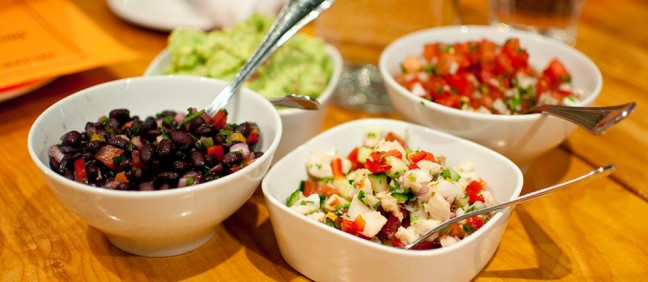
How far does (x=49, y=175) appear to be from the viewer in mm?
1128

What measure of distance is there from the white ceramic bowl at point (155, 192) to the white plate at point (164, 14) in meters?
0.75

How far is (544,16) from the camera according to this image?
7.77 ft

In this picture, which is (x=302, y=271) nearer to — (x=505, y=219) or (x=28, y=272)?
(x=505, y=219)

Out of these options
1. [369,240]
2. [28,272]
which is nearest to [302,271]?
[369,240]

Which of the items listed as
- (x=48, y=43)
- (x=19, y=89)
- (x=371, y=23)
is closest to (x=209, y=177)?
(x=19, y=89)

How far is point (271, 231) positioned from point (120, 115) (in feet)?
1.37

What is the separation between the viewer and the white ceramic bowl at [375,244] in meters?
1.12

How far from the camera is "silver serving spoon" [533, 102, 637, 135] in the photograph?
4.39ft

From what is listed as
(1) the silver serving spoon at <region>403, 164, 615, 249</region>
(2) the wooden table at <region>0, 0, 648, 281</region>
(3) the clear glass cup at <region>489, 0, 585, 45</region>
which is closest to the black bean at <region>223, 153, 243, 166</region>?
(2) the wooden table at <region>0, 0, 648, 281</region>

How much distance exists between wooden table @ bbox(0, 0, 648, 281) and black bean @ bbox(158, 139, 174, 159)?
0.23m

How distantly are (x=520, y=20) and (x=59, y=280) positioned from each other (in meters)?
1.85

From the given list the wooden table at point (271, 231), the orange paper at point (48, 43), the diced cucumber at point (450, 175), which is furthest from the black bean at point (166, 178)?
the orange paper at point (48, 43)

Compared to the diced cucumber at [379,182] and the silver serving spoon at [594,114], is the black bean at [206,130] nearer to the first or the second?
the diced cucumber at [379,182]

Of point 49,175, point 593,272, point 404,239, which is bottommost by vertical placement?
point 593,272
